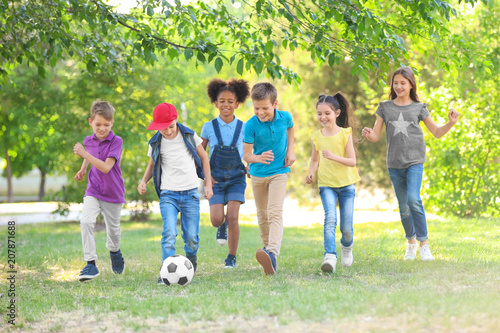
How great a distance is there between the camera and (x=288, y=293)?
5.04 meters

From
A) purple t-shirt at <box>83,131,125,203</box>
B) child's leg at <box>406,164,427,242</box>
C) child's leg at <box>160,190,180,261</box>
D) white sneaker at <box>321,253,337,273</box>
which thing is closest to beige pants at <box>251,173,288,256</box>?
white sneaker at <box>321,253,337,273</box>

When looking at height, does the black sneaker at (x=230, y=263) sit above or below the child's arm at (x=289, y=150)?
below

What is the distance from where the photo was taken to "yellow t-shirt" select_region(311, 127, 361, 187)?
6.44 meters

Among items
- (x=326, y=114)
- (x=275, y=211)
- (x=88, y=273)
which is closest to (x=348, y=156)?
(x=326, y=114)

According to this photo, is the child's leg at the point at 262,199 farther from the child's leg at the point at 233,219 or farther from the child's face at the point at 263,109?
the child's face at the point at 263,109

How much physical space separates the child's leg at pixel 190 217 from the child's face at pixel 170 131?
0.61 m

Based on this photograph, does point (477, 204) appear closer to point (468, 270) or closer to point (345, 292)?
point (468, 270)

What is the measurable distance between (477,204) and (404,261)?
6.96 m

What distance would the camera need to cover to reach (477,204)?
12.9 meters

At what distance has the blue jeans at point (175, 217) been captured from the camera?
6.11 meters

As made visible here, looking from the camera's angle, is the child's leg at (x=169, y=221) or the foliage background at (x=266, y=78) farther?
the foliage background at (x=266, y=78)

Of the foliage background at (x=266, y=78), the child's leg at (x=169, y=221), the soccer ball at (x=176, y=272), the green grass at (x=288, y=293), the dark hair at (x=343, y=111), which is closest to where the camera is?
the green grass at (x=288, y=293)

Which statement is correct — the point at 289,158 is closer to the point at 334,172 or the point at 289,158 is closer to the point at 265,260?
the point at 334,172

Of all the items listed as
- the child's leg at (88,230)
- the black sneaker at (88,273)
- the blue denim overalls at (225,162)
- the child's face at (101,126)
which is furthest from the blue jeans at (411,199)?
the black sneaker at (88,273)
